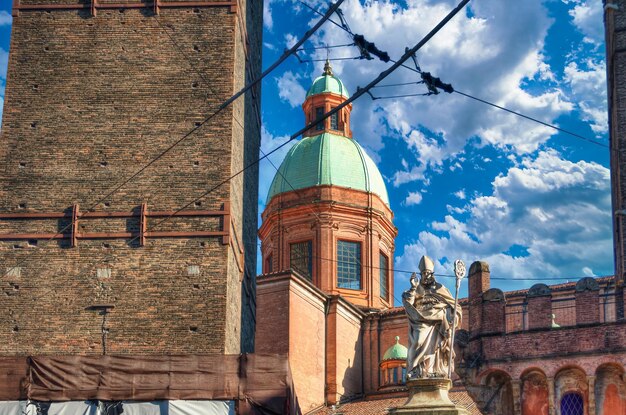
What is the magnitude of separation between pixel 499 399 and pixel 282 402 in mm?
16396

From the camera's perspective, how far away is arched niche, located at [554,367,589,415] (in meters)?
37.3

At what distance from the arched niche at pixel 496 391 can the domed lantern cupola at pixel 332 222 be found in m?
12.8

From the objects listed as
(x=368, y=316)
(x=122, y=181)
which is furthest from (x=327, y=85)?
(x=122, y=181)

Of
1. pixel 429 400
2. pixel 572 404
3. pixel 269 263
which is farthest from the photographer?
pixel 269 263

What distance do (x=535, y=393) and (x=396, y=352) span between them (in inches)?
409

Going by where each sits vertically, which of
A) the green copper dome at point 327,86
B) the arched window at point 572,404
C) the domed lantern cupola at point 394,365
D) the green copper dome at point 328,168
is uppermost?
the green copper dome at point 327,86

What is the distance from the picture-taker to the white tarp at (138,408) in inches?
904

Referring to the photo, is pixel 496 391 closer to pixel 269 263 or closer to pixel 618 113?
pixel 618 113

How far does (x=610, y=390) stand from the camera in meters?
36.8

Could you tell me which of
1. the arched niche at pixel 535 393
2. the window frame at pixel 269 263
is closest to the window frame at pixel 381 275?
the window frame at pixel 269 263

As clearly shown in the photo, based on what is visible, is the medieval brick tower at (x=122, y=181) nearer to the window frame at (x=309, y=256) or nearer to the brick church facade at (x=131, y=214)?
the brick church facade at (x=131, y=214)

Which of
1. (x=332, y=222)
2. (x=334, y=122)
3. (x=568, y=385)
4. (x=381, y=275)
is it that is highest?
(x=334, y=122)

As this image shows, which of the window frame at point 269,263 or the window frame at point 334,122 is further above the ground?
the window frame at point 334,122

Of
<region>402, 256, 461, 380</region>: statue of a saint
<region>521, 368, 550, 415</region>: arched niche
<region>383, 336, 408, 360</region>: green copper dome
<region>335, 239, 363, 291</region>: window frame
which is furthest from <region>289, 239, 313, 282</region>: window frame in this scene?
<region>402, 256, 461, 380</region>: statue of a saint
